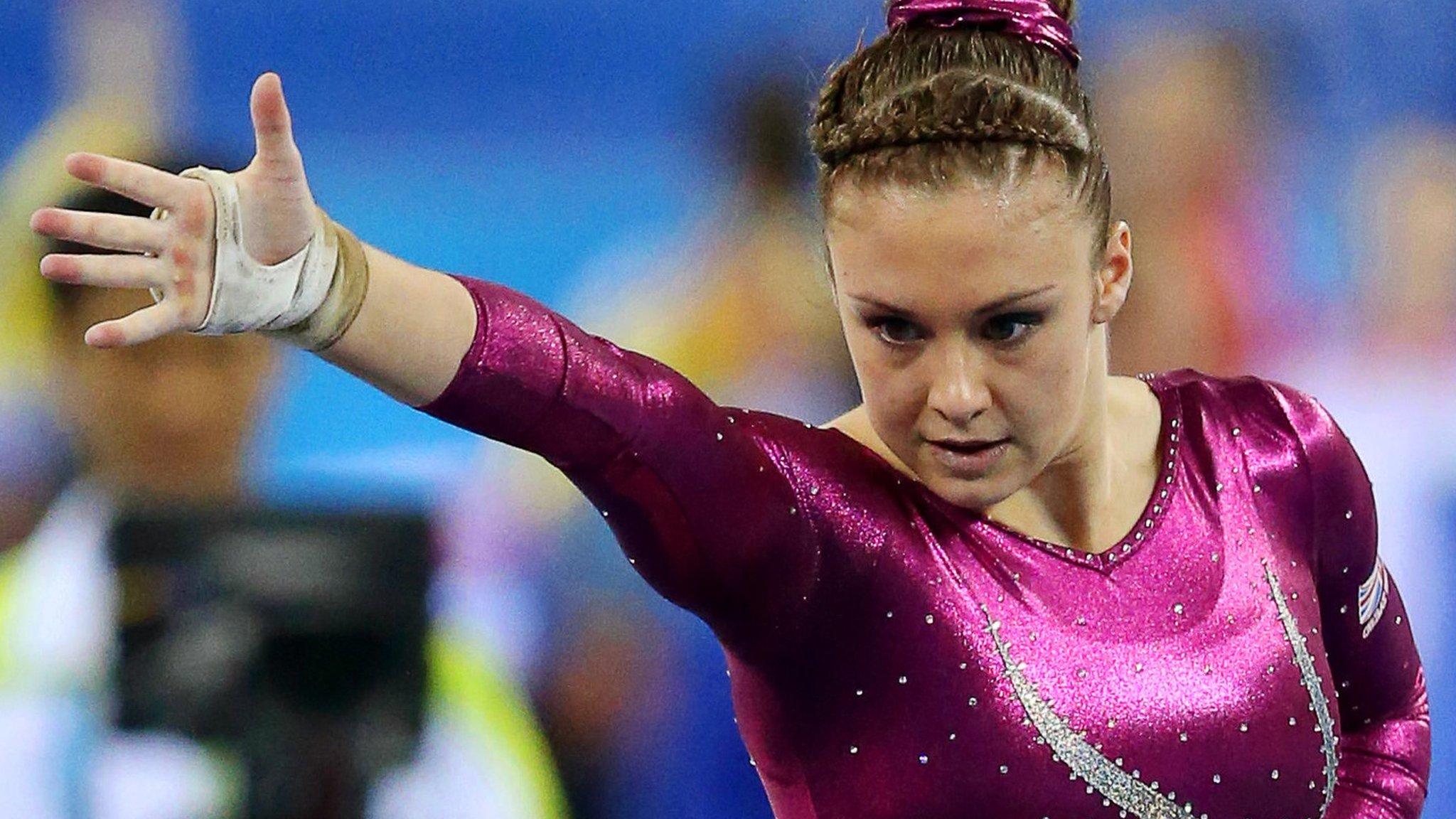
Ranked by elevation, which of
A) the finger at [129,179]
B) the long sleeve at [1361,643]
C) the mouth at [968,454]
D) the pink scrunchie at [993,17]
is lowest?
the long sleeve at [1361,643]

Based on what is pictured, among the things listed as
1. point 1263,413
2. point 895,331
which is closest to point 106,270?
point 895,331

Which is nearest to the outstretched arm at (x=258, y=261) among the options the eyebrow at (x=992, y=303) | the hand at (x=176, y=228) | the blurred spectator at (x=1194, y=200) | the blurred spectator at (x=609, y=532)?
the hand at (x=176, y=228)

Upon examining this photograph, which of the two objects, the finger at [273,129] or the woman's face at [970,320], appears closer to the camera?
the finger at [273,129]

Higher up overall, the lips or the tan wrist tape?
the tan wrist tape

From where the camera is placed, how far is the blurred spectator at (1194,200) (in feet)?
6.64

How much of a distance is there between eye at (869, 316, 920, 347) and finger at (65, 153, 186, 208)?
1.31 feet

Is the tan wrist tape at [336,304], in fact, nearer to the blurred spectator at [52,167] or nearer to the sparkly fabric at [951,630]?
the sparkly fabric at [951,630]

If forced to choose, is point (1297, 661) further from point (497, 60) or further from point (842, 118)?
point (497, 60)

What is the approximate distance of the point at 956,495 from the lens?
38.4 inches

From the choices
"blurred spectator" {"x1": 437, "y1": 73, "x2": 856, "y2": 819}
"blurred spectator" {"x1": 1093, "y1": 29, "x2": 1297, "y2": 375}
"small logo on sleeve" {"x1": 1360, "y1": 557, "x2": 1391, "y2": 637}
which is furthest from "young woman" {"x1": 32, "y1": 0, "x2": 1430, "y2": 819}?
"blurred spectator" {"x1": 1093, "y1": 29, "x2": 1297, "y2": 375}

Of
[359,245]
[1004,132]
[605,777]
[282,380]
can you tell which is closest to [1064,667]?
[1004,132]

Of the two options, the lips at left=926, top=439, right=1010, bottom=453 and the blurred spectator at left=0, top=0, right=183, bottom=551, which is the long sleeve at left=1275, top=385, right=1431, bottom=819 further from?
the blurred spectator at left=0, top=0, right=183, bottom=551

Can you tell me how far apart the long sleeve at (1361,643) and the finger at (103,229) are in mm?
797

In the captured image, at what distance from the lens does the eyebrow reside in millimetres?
909
